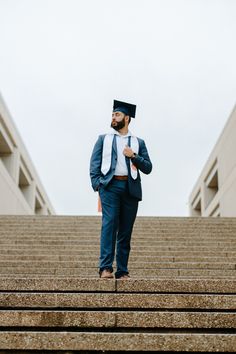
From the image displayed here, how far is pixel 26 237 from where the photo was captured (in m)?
9.40

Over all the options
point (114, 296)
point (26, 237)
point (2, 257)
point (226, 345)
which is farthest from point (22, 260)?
point (226, 345)

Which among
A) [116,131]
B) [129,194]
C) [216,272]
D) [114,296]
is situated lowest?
[114,296]

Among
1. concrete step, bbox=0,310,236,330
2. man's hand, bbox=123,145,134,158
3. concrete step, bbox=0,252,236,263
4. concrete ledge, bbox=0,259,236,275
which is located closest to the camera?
concrete step, bbox=0,310,236,330

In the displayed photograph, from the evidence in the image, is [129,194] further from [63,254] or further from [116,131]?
[63,254]

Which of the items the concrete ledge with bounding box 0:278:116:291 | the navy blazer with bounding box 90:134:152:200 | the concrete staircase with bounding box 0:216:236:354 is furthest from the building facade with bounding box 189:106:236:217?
the concrete ledge with bounding box 0:278:116:291

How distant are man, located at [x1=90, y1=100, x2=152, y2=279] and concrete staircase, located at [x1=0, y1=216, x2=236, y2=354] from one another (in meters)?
0.37

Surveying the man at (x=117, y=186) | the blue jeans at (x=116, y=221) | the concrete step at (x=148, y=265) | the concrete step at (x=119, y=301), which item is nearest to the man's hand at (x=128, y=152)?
the man at (x=117, y=186)

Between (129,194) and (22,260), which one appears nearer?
(129,194)

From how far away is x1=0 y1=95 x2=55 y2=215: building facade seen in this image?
2138cm

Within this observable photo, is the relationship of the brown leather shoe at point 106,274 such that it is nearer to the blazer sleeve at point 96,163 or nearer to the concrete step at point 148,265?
the blazer sleeve at point 96,163

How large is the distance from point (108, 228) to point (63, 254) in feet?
10.7

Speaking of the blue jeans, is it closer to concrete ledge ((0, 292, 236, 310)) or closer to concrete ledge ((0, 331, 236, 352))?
concrete ledge ((0, 292, 236, 310))

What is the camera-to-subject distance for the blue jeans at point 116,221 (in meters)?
4.68

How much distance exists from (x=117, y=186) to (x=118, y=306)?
1278 millimetres
